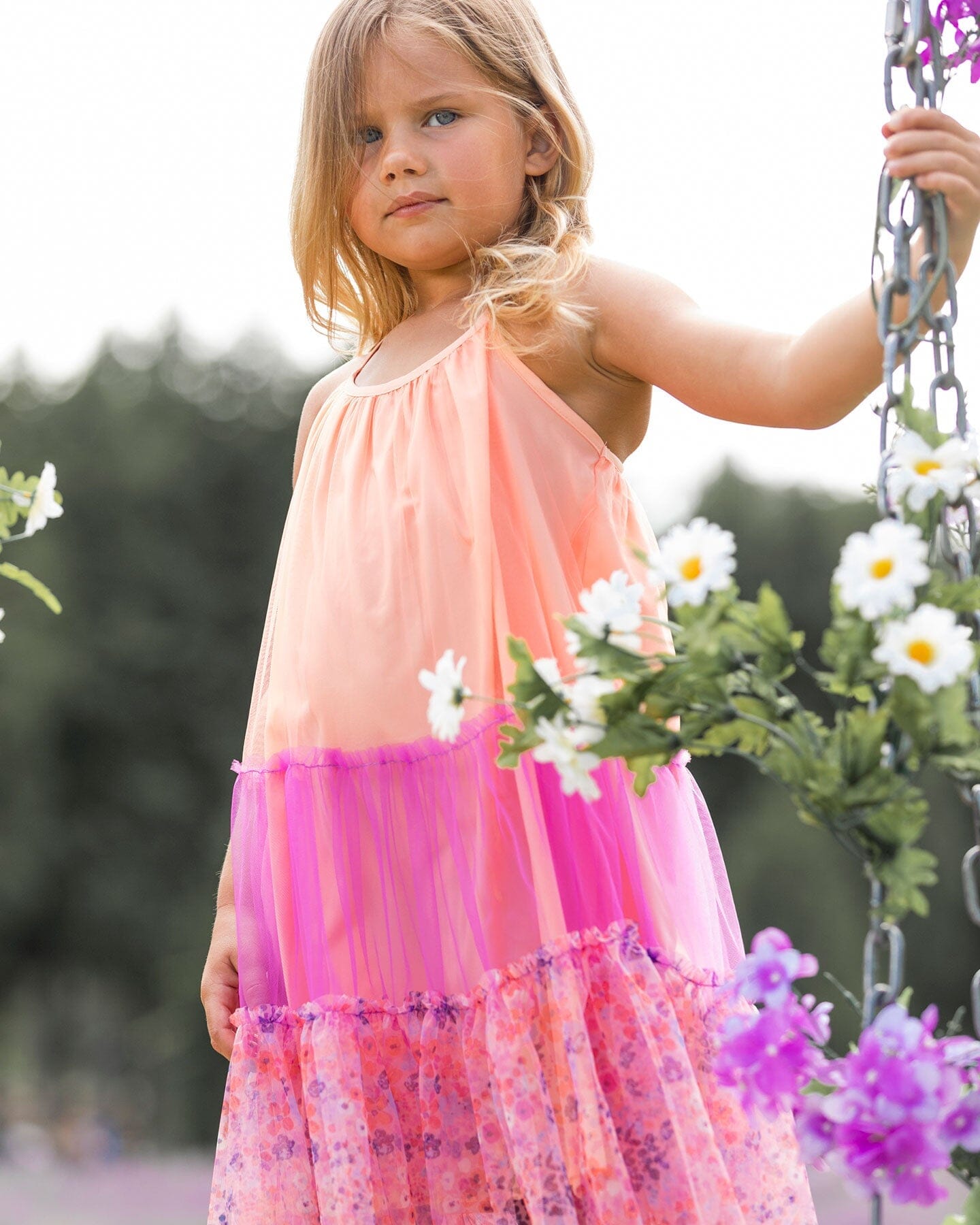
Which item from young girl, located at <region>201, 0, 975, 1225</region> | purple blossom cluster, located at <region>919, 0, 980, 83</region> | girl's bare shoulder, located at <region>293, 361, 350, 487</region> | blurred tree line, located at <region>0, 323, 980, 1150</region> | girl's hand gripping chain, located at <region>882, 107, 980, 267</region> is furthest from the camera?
blurred tree line, located at <region>0, 323, 980, 1150</region>

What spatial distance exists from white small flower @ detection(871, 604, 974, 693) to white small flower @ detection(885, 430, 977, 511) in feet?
0.38

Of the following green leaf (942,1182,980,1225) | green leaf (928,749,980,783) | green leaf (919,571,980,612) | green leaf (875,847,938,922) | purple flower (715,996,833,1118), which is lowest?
green leaf (942,1182,980,1225)

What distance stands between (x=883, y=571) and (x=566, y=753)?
0.26 metres

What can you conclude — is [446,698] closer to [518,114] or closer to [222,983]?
[222,983]

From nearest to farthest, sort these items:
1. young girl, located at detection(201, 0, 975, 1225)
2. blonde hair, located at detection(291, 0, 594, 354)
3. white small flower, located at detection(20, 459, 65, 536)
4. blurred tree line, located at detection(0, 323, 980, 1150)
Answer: young girl, located at detection(201, 0, 975, 1225), white small flower, located at detection(20, 459, 65, 536), blonde hair, located at detection(291, 0, 594, 354), blurred tree line, located at detection(0, 323, 980, 1150)

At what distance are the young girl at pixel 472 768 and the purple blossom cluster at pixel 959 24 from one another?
0.20 meters

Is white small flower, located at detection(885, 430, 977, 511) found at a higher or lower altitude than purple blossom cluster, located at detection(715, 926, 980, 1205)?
higher

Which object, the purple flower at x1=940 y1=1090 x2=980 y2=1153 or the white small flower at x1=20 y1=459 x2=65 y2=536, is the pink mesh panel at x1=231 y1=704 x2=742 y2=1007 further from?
the purple flower at x1=940 y1=1090 x2=980 y2=1153

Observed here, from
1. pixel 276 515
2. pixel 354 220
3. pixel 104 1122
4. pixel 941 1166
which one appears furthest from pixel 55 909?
pixel 941 1166

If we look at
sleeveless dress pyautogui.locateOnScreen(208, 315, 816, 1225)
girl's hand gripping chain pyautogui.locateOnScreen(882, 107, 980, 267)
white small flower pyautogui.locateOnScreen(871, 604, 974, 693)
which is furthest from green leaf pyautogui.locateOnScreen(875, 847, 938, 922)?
girl's hand gripping chain pyautogui.locateOnScreen(882, 107, 980, 267)

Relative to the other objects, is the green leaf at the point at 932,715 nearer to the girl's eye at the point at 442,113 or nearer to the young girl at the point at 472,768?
the young girl at the point at 472,768

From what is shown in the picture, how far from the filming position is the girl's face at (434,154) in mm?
1817

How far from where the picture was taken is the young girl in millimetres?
1456

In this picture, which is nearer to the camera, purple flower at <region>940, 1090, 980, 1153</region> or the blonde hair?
purple flower at <region>940, 1090, 980, 1153</region>
